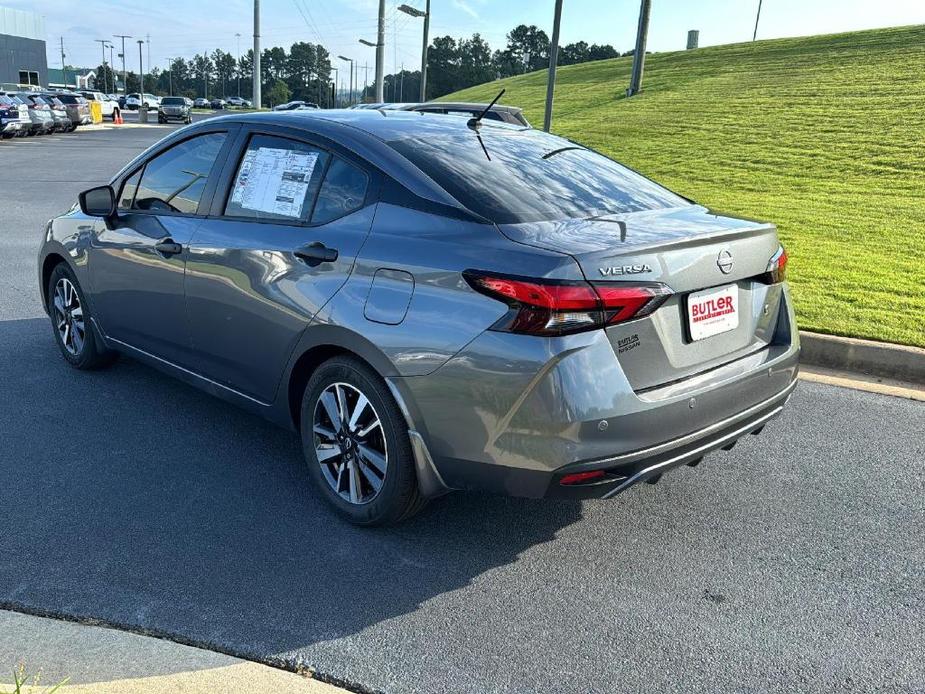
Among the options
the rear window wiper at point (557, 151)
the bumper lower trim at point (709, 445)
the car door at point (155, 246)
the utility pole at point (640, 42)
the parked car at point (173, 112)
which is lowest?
the parked car at point (173, 112)

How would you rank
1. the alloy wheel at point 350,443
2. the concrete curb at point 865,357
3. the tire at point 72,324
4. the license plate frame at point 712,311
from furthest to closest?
the concrete curb at point 865,357 < the tire at point 72,324 < the alloy wheel at point 350,443 < the license plate frame at point 712,311

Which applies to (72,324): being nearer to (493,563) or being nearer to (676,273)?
(493,563)

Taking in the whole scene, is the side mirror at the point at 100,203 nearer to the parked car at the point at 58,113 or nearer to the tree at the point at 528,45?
the parked car at the point at 58,113

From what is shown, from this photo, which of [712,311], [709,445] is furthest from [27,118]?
[709,445]

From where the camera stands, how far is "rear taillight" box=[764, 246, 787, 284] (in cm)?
356

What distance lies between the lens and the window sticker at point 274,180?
3.80 m

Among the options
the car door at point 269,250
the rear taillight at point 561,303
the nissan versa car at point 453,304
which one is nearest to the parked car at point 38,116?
the nissan versa car at point 453,304

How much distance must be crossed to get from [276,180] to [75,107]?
133ft

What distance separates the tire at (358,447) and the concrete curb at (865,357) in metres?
3.73

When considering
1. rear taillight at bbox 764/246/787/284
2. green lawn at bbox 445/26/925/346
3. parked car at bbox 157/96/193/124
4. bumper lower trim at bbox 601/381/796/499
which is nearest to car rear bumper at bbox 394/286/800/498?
bumper lower trim at bbox 601/381/796/499

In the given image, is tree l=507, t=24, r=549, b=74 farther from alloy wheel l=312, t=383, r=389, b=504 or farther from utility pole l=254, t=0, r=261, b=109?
alloy wheel l=312, t=383, r=389, b=504

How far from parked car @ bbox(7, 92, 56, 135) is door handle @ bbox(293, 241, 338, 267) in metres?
33.6

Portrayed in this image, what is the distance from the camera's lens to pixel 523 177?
12.0 feet

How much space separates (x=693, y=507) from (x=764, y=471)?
614mm
